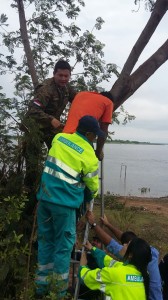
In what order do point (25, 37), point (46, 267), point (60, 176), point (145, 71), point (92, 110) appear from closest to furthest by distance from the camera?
point (60, 176) < point (46, 267) < point (92, 110) < point (145, 71) < point (25, 37)

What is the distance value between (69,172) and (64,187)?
130 mm

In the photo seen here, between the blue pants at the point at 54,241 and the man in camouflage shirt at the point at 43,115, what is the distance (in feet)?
1.56

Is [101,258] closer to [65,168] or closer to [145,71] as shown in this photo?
[65,168]

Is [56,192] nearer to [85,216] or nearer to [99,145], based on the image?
[85,216]

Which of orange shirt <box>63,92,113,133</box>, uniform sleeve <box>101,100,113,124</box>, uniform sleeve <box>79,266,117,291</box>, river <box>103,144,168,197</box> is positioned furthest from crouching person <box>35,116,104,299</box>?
river <box>103,144,168,197</box>

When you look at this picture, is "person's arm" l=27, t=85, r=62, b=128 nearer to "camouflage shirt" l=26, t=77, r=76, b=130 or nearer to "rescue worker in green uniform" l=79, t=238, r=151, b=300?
"camouflage shirt" l=26, t=77, r=76, b=130

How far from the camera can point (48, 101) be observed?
4281 mm

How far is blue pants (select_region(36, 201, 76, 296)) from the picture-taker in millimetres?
3191

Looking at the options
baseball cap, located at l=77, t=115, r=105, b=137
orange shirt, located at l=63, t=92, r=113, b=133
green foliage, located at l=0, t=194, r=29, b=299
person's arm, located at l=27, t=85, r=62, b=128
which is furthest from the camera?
person's arm, located at l=27, t=85, r=62, b=128

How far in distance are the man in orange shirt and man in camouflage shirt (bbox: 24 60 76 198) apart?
0.20 metres

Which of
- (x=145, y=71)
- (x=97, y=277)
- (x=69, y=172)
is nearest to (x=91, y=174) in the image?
(x=69, y=172)

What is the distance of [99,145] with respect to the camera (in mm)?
3947

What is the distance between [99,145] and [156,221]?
5.87 metres

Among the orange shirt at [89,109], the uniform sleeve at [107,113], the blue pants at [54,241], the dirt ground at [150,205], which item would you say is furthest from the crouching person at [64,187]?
the dirt ground at [150,205]
